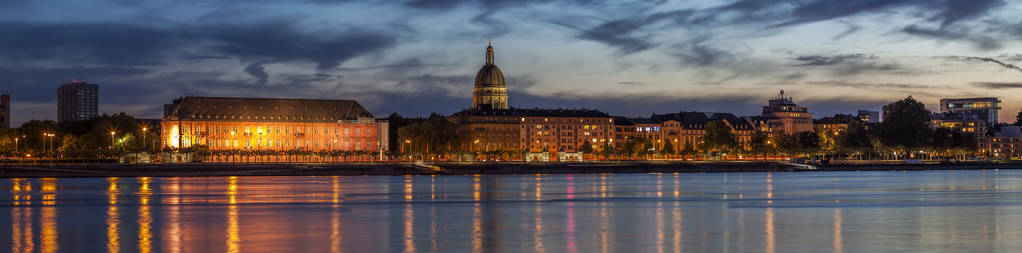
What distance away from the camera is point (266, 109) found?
6663 inches

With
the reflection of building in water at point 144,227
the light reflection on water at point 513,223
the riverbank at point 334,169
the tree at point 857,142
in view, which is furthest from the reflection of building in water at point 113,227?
the tree at point 857,142

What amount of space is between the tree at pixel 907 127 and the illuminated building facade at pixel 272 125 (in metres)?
76.7

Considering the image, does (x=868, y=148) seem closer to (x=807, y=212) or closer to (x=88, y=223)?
(x=807, y=212)

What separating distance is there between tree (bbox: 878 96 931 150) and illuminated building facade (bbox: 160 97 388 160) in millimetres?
76748

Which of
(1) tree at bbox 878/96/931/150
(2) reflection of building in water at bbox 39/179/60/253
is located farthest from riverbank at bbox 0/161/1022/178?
(2) reflection of building in water at bbox 39/179/60/253

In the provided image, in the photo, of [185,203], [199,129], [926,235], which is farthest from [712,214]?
[199,129]

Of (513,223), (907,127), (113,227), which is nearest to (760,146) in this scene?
(907,127)

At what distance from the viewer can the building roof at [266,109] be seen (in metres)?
166

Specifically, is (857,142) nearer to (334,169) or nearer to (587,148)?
(587,148)

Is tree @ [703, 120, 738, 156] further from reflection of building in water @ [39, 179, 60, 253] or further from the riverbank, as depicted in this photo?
reflection of building in water @ [39, 179, 60, 253]

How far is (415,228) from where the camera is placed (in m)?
32.4

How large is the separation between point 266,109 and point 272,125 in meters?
2.84

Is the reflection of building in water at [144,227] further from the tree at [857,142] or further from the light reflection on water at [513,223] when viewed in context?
the tree at [857,142]

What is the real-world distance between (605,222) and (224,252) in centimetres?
1376
